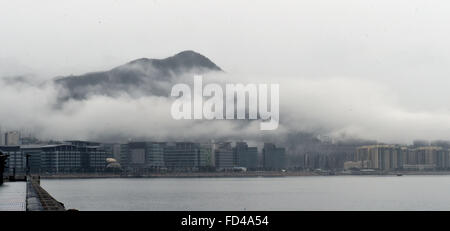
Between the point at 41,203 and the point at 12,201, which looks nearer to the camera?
the point at 12,201

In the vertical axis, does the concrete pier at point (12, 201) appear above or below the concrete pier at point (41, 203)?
above

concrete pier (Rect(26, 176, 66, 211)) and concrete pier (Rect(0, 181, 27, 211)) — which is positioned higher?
concrete pier (Rect(0, 181, 27, 211))

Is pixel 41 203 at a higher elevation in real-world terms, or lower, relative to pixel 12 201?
lower

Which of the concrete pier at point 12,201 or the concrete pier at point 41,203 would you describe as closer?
the concrete pier at point 12,201

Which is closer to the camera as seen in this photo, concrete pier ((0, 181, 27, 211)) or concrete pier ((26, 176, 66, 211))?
concrete pier ((0, 181, 27, 211))
